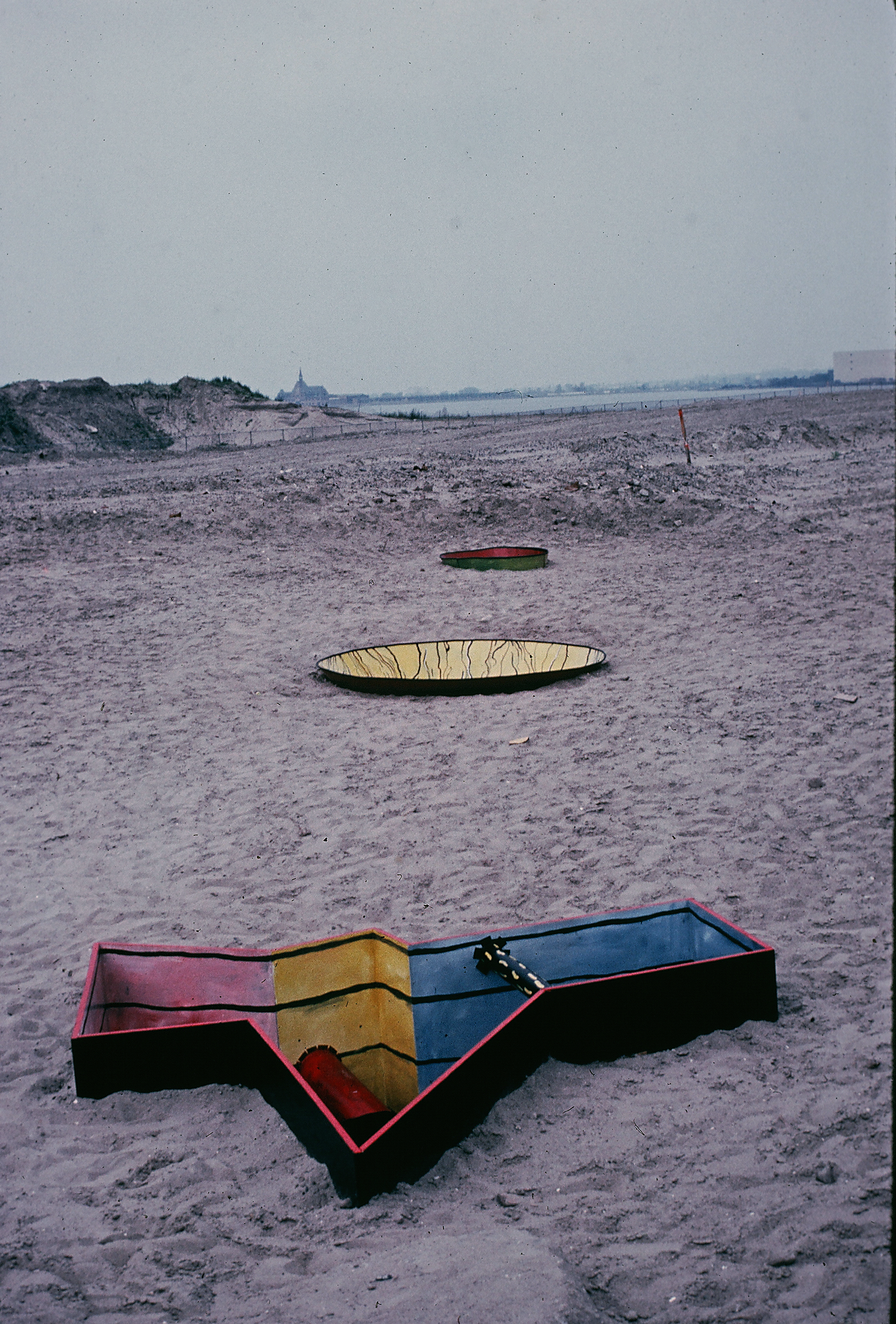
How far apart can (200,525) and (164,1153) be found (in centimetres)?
1111

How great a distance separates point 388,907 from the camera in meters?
4.10

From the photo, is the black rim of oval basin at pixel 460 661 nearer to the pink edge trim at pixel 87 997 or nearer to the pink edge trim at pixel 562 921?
the pink edge trim at pixel 562 921

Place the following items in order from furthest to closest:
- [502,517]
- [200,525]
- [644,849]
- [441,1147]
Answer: [502,517] → [200,525] → [644,849] → [441,1147]

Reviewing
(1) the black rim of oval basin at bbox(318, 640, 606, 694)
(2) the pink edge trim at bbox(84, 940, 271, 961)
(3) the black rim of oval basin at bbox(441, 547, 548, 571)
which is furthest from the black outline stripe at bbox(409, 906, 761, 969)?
(3) the black rim of oval basin at bbox(441, 547, 548, 571)

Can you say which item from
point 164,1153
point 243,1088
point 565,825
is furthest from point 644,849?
point 164,1153

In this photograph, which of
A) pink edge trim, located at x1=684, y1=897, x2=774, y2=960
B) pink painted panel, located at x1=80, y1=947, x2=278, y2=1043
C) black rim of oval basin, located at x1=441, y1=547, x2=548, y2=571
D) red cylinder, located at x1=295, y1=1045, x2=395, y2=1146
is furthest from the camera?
black rim of oval basin, located at x1=441, y1=547, x2=548, y2=571

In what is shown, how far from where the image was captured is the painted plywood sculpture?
270 centimetres

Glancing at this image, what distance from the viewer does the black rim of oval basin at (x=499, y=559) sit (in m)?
11.1

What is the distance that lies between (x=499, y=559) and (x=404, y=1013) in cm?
811

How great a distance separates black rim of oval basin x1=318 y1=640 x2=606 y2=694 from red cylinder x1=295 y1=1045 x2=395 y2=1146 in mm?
4058

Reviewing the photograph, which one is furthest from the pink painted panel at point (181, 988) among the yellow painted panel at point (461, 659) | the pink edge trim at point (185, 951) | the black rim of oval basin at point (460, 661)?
the yellow painted panel at point (461, 659)

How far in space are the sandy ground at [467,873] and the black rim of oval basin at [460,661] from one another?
0.31 m

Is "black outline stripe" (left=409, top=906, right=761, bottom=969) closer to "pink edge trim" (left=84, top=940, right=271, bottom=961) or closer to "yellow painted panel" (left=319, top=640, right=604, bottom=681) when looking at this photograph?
"pink edge trim" (left=84, top=940, right=271, bottom=961)

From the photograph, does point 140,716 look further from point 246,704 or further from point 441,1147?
point 441,1147
